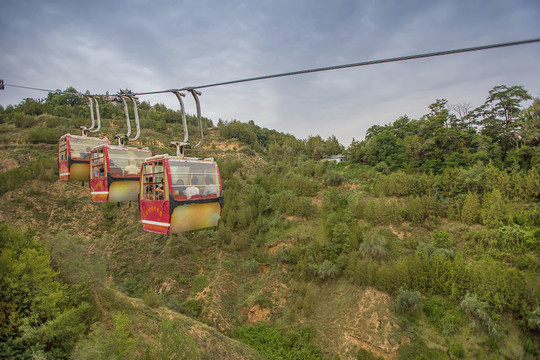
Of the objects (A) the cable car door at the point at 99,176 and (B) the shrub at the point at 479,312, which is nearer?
(A) the cable car door at the point at 99,176

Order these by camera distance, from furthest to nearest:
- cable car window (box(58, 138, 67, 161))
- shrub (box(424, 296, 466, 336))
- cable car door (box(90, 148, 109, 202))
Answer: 1. cable car window (box(58, 138, 67, 161))
2. shrub (box(424, 296, 466, 336))
3. cable car door (box(90, 148, 109, 202))

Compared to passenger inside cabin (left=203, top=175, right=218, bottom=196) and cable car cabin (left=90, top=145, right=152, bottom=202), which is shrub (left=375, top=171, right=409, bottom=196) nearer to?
passenger inside cabin (left=203, top=175, right=218, bottom=196)

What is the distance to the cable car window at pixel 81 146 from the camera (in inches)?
446

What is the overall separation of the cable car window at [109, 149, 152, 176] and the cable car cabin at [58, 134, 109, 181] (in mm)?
1974

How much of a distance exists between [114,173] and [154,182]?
306 centimetres

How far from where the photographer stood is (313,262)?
56.8ft

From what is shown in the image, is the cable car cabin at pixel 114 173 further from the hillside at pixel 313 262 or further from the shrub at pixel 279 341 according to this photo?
the shrub at pixel 279 341

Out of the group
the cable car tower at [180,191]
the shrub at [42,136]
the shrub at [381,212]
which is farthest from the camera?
the shrub at [42,136]

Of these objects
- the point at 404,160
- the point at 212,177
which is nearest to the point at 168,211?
the point at 212,177

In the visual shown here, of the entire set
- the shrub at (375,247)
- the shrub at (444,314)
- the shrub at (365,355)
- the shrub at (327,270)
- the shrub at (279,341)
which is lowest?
the shrub at (279,341)

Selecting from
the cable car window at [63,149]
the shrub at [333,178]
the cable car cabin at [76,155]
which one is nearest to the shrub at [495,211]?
the shrub at [333,178]

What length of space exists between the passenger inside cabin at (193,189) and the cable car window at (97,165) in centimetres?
489

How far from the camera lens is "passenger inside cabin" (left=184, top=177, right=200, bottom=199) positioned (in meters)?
7.17

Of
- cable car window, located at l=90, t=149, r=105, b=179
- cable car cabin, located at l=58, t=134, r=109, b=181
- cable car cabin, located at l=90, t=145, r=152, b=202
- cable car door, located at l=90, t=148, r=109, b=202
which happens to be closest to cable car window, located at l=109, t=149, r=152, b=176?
cable car cabin, located at l=90, t=145, r=152, b=202
